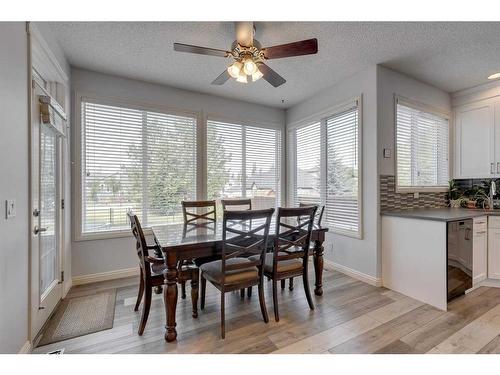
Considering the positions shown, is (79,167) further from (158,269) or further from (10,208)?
(158,269)

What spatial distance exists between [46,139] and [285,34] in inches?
98.6

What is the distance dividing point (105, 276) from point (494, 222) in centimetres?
484

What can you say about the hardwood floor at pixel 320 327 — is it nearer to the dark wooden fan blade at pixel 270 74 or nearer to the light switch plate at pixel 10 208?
the light switch plate at pixel 10 208

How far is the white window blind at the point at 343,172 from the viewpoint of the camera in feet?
10.6

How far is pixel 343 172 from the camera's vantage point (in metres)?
3.45

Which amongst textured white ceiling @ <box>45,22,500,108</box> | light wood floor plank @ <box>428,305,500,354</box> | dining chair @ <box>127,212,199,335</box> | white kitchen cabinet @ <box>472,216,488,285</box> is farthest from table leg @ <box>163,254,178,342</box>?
white kitchen cabinet @ <box>472,216,488,285</box>

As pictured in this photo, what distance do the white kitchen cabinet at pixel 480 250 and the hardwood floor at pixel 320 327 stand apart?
8.4 inches

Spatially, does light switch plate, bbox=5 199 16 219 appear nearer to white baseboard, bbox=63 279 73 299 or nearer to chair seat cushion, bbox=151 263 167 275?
chair seat cushion, bbox=151 263 167 275

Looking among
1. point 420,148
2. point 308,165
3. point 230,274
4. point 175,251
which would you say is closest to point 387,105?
point 420,148

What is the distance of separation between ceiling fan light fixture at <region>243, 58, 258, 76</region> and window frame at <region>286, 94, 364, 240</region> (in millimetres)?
1716

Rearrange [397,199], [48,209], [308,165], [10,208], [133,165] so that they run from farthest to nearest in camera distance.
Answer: [308,165] < [133,165] < [397,199] < [48,209] < [10,208]

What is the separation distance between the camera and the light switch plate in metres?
1.47

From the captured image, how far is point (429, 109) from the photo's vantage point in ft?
11.1
